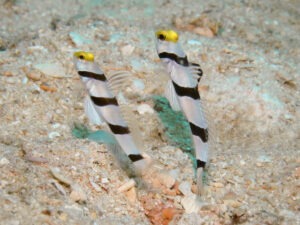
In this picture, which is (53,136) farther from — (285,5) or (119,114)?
(285,5)

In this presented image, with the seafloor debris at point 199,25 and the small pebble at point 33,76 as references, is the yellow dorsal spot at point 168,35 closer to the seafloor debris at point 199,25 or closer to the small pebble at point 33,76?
the small pebble at point 33,76

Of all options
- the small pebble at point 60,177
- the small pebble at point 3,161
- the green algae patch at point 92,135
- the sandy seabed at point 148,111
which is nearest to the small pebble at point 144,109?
the sandy seabed at point 148,111

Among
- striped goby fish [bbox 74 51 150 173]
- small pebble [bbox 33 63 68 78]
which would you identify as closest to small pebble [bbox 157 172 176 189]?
striped goby fish [bbox 74 51 150 173]

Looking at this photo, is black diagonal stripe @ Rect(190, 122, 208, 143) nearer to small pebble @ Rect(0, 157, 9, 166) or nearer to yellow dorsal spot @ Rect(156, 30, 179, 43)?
yellow dorsal spot @ Rect(156, 30, 179, 43)

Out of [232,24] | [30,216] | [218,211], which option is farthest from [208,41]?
[30,216]

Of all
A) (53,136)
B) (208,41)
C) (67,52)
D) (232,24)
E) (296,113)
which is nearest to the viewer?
(53,136)

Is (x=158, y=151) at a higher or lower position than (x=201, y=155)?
lower

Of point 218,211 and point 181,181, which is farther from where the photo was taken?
point 181,181
